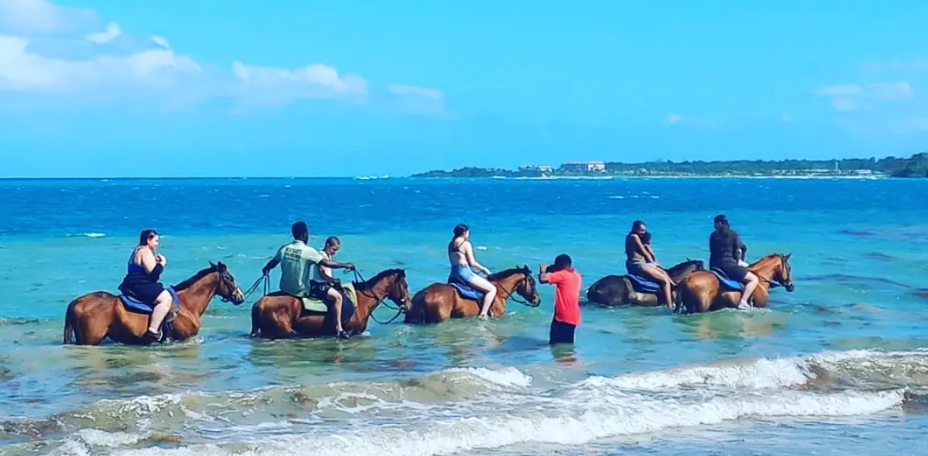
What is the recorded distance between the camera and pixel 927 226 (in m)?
50.7

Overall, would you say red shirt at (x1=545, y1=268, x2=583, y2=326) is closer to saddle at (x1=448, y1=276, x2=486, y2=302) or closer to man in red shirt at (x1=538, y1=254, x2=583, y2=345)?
man in red shirt at (x1=538, y1=254, x2=583, y2=345)

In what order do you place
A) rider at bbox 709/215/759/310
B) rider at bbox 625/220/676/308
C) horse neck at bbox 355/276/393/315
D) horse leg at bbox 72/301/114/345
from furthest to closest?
rider at bbox 625/220/676/308 → rider at bbox 709/215/759/310 → horse neck at bbox 355/276/393/315 → horse leg at bbox 72/301/114/345

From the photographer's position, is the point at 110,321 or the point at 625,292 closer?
the point at 110,321

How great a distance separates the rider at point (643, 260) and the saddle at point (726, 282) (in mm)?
986

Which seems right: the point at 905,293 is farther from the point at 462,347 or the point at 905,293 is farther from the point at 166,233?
→ the point at 166,233

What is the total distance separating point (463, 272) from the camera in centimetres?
1773

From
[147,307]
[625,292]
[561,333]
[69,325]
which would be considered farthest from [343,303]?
[625,292]

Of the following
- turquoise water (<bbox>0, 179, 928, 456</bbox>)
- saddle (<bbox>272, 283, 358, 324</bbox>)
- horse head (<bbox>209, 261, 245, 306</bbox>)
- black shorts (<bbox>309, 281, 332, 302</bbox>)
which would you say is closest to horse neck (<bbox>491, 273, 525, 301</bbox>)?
turquoise water (<bbox>0, 179, 928, 456</bbox>)

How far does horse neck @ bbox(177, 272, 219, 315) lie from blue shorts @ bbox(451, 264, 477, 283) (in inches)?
163

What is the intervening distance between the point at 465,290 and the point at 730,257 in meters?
4.76

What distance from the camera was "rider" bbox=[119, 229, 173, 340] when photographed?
14070 mm

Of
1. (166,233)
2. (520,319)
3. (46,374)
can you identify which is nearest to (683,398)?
(520,319)

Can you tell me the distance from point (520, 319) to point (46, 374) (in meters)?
8.17

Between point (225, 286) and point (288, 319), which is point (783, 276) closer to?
point (288, 319)
